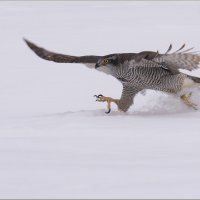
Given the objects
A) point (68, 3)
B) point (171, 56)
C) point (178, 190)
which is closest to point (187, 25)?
point (68, 3)

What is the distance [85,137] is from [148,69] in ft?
5.24

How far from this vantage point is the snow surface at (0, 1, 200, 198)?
18.2ft

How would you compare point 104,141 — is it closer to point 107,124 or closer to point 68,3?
point 107,124

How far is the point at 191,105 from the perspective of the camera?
9.19m

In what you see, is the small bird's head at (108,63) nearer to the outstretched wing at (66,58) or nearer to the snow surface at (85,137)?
the outstretched wing at (66,58)

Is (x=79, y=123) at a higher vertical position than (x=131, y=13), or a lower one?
lower

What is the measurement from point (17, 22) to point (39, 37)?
3425 millimetres

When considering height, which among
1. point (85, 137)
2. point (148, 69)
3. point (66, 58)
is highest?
point (66, 58)

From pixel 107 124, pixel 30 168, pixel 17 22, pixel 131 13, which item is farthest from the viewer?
pixel 131 13

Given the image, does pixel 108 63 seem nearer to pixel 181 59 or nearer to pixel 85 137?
pixel 181 59

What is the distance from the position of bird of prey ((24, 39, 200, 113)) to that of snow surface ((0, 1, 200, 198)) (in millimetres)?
244

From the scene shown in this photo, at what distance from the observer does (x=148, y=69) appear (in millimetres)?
8688

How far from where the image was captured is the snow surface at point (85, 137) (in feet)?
18.2

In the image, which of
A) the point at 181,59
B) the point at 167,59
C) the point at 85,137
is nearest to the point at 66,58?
the point at 167,59
